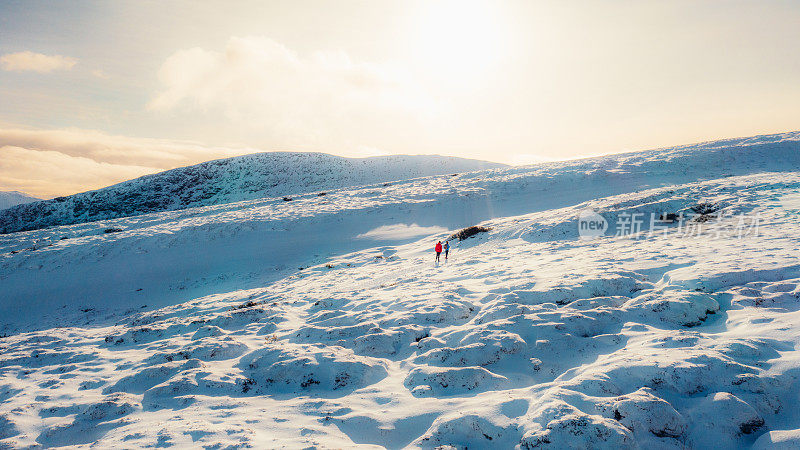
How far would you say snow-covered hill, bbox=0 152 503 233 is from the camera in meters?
52.1

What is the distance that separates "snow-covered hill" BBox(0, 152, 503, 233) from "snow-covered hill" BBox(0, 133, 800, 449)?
37.9 meters

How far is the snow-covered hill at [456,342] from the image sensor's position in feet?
16.2

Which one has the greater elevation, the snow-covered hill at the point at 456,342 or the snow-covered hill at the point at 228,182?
the snow-covered hill at the point at 228,182

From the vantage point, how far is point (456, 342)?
762cm

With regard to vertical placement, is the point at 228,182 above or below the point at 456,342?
above

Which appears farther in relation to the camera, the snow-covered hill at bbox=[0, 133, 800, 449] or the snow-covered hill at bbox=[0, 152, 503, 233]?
the snow-covered hill at bbox=[0, 152, 503, 233]

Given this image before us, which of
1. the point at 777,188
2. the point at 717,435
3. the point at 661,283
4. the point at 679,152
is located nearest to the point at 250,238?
the point at 661,283

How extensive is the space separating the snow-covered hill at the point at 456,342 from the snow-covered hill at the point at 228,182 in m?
37.9

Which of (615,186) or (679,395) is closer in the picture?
(679,395)

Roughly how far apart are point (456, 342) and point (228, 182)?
61867 mm

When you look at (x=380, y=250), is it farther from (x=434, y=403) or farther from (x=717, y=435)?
(x=717, y=435)

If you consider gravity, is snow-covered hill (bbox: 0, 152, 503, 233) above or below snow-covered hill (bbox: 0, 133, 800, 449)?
above

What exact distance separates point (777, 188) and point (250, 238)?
3051 cm

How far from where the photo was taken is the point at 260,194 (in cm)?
5547
